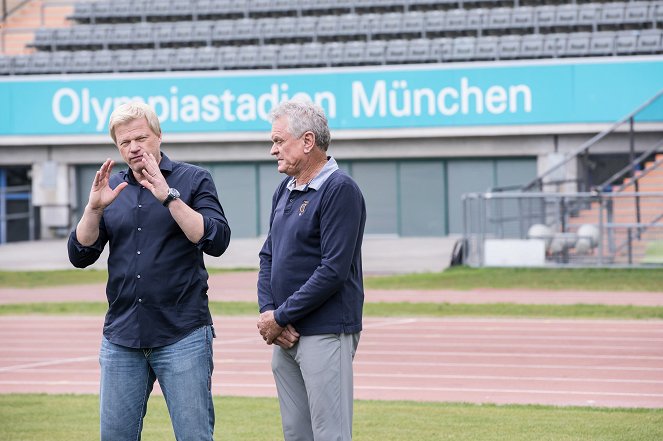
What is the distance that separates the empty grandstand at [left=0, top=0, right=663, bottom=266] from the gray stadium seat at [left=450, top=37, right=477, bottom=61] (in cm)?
4

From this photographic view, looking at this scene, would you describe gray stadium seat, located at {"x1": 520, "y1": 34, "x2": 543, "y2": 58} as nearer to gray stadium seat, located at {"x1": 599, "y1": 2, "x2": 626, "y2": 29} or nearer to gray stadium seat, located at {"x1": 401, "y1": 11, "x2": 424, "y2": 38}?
gray stadium seat, located at {"x1": 599, "y1": 2, "x2": 626, "y2": 29}

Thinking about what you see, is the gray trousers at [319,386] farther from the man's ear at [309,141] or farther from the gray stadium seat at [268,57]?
the gray stadium seat at [268,57]

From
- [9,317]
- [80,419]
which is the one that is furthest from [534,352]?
[9,317]

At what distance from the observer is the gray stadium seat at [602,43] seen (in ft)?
98.8

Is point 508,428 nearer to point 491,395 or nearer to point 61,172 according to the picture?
point 491,395

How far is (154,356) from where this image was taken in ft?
17.0

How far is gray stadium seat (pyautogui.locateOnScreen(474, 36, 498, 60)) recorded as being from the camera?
31.0m

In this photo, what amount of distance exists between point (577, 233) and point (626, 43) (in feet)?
28.9

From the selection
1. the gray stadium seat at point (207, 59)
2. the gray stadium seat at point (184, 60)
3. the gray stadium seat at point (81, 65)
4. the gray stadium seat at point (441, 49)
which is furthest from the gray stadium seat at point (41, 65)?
the gray stadium seat at point (441, 49)

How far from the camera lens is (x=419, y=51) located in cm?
3169

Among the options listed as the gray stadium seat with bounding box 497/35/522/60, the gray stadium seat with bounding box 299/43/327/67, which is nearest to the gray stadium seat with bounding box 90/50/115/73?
the gray stadium seat with bounding box 299/43/327/67

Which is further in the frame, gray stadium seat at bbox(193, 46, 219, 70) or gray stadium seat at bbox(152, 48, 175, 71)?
gray stadium seat at bbox(152, 48, 175, 71)

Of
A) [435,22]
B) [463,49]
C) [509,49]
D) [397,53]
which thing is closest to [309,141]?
[509,49]

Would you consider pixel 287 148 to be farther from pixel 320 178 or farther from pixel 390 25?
pixel 390 25
